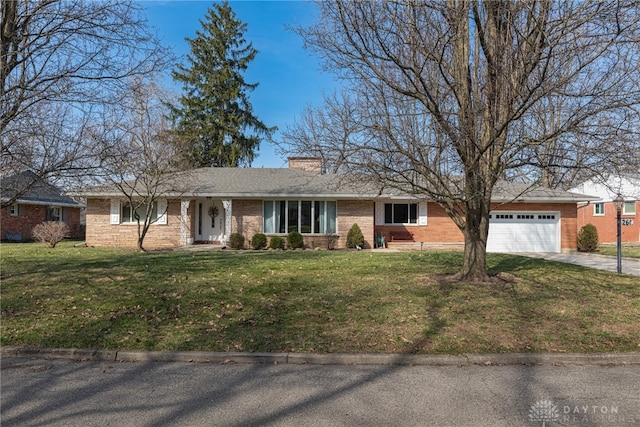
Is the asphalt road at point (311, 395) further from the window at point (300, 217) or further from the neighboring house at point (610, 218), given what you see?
the neighboring house at point (610, 218)

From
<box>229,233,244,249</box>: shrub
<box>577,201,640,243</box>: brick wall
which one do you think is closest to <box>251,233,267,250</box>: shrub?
<box>229,233,244,249</box>: shrub

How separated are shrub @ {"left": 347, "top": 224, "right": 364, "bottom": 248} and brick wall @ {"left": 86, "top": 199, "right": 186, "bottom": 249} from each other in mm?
7891

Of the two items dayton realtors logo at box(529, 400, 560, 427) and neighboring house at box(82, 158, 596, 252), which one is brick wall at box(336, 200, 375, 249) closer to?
neighboring house at box(82, 158, 596, 252)

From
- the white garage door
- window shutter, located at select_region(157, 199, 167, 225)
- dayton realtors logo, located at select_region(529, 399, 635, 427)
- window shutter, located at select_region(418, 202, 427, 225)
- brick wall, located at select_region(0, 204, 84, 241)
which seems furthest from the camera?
→ brick wall, located at select_region(0, 204, 84, 241)

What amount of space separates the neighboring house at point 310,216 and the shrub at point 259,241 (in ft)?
2.56

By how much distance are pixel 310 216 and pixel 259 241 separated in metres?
2.67

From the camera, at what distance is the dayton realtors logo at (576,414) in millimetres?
3748

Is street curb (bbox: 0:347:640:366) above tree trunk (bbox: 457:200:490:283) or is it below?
below

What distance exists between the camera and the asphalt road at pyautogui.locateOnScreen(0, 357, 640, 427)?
375 cm

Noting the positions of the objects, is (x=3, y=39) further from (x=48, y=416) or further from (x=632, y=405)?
(x=632, y=405)

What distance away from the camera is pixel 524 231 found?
20.5 meters

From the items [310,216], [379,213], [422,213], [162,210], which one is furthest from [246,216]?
[422,213]

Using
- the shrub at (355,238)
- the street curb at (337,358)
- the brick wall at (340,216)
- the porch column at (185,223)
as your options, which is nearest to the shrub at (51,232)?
the porch column at (185,223)

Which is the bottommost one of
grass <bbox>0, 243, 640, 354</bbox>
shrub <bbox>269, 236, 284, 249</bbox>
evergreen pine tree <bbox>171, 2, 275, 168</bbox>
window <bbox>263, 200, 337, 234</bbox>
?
grass <bbox>0, 243, 640, 354</bbox>
